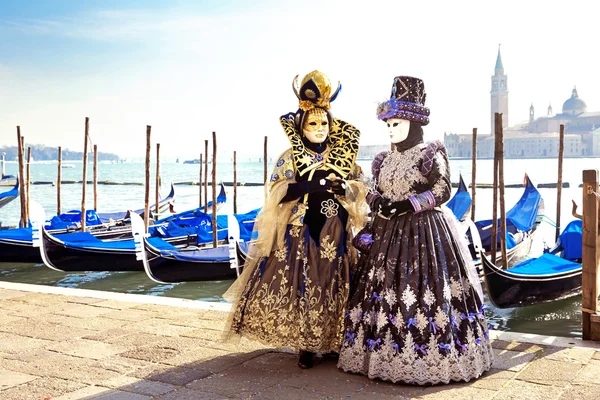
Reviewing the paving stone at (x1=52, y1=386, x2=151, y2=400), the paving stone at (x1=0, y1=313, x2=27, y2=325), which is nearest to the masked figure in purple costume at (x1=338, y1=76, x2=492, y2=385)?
the paving stone at (x1=52, y1=386, x2=151, y2=400)

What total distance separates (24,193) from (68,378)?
938 cm

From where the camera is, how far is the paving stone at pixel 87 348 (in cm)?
286

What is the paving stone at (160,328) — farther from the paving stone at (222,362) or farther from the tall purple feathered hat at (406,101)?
the tall purple feathered hat at (406,101)

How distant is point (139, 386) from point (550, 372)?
1529 mm

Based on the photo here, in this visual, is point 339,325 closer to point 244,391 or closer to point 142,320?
point 244,391

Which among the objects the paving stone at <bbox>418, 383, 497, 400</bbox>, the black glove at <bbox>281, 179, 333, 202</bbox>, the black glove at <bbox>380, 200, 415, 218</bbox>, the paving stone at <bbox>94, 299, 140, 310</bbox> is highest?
the black glove at <bbox>281, 179, 333, 202</bbox>

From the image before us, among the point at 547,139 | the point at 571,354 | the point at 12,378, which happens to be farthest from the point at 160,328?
the point at 547,139

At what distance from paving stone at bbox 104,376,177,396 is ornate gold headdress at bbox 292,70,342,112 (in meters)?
1.19

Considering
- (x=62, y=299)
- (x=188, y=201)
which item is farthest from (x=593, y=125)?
A: (x=62, y=299)

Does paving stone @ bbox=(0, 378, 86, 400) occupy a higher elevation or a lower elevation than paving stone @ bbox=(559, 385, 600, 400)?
lower

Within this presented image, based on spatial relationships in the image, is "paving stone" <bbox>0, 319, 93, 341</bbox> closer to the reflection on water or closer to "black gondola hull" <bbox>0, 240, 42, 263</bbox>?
the reflection on water

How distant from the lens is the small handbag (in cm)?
256

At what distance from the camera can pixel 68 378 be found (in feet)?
8.30

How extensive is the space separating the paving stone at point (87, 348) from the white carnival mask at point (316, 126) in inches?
49.7
